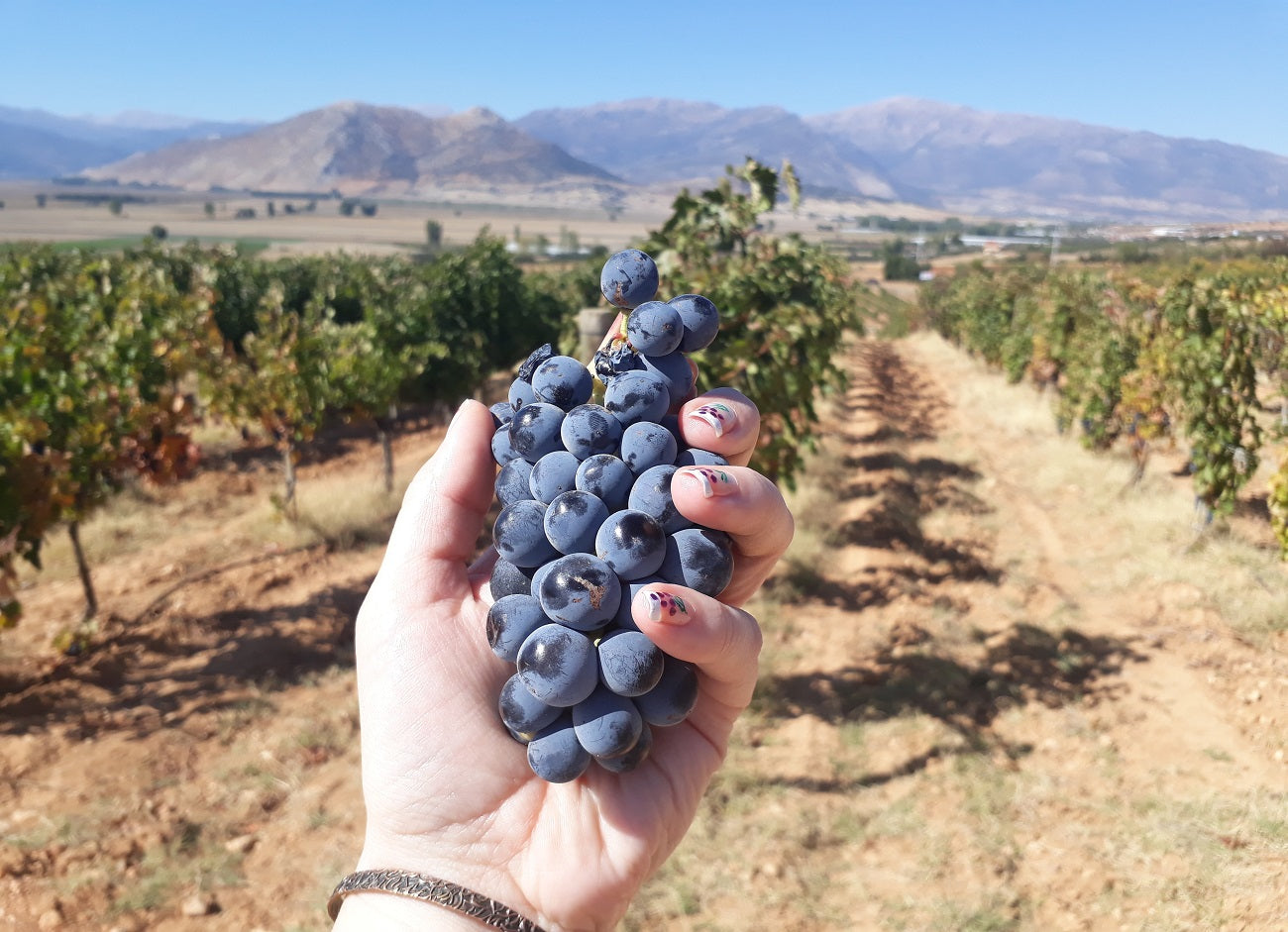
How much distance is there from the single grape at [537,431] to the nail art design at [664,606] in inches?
18.3

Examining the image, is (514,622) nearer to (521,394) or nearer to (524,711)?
(524,711)

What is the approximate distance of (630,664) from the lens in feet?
4.85

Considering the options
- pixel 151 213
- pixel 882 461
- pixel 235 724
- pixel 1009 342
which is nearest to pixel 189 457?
pixel 235 724

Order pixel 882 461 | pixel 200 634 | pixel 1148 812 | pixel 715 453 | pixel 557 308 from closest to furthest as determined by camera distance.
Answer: pixel 715 453, pixel 1148 812, pixel 200 634, pixel 882 461, pixel 557 308

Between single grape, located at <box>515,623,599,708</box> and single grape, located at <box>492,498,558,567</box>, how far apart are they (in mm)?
185

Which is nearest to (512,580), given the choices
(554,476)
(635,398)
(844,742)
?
(554,476)

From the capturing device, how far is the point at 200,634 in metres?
7.44

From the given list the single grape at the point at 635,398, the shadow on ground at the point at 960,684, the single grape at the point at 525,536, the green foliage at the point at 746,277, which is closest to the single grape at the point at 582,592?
the single grape at the point at 525,536

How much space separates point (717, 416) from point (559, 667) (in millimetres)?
628

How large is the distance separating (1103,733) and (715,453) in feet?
18.7

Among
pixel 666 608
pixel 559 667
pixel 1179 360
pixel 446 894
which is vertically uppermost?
pixel 666 608

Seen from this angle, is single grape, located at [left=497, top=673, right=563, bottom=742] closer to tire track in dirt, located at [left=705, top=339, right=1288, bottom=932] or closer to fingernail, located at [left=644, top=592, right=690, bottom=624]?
fingernail, located at [left=644, top=592, right=690, bottom=624]

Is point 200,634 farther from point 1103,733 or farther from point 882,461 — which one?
point 882,461

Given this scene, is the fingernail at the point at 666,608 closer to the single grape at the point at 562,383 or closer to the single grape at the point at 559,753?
the single grape at the point at 559,753
